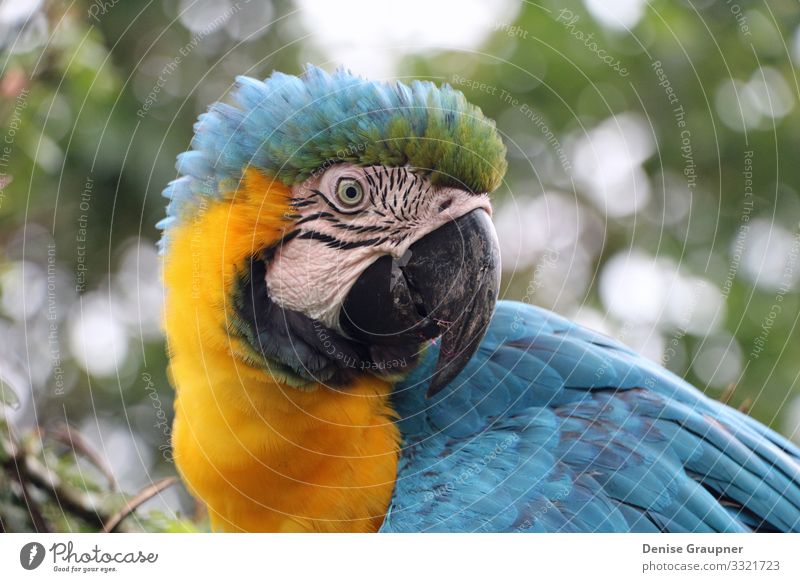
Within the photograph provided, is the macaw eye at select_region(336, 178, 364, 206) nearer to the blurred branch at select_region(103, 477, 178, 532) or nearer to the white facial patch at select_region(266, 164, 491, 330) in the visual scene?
the white facial patch at select_region(266, 164, 491, 330)

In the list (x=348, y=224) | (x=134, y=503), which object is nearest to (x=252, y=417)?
(x=134, y=503)

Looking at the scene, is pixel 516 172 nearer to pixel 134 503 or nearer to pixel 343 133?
pixel 343 133

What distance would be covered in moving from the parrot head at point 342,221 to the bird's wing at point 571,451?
10.2 inches

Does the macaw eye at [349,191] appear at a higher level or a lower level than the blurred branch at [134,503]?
higher

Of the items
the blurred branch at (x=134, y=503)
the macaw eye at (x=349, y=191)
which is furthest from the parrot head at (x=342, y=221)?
the blurred branch at (x=134, y=503)

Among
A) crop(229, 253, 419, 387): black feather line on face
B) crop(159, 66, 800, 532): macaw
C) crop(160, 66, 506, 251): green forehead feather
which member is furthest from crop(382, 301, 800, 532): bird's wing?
crop(160, 66, 506, 251): green forehead feather

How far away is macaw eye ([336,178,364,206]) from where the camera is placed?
150 centimetres

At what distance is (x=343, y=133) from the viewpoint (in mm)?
1474

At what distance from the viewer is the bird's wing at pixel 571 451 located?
162cm

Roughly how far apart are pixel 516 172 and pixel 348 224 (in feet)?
4.29

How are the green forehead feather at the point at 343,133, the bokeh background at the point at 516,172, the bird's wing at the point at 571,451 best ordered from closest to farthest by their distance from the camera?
the green forehead feather at the point at 343,133 → the bird's wing at the point at 571,451 → the bokeh background at the point at 516,172

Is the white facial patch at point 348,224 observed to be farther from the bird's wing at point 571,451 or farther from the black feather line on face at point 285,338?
the bird's wing at point 571,451

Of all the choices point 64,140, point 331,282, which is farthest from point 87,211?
point 331,282
